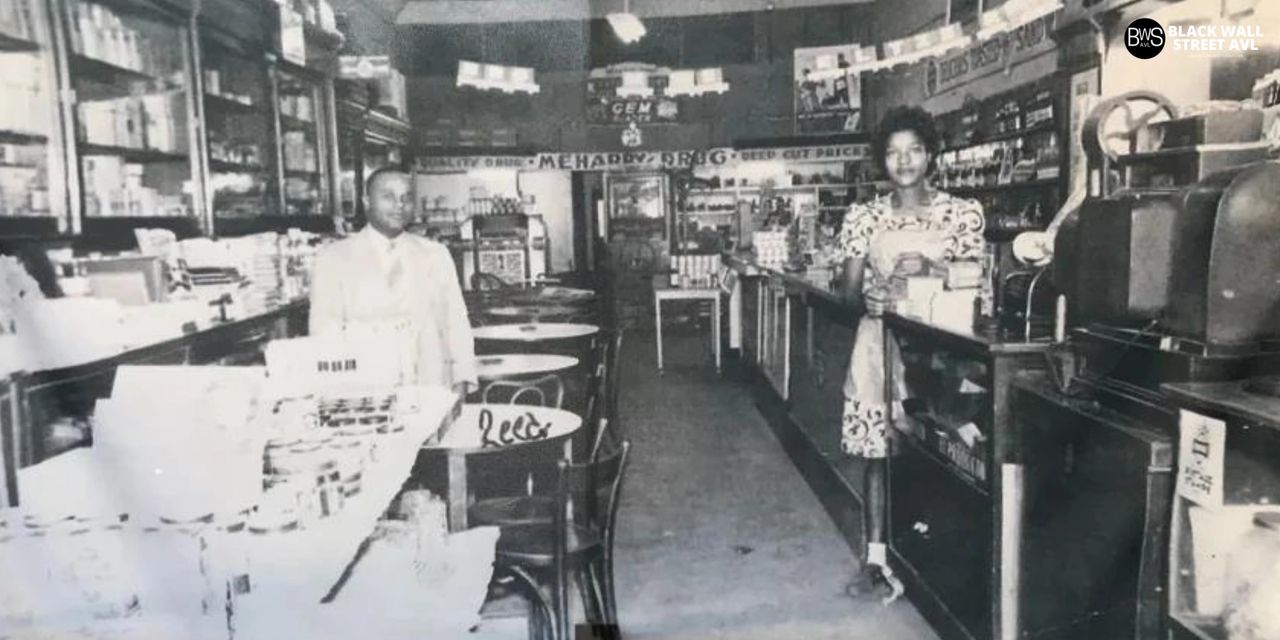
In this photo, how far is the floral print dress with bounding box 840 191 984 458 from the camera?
217 cm

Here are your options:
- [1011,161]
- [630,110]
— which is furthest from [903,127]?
[1011,161]

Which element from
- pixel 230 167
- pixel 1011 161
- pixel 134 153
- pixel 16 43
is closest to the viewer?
pixel 16 43

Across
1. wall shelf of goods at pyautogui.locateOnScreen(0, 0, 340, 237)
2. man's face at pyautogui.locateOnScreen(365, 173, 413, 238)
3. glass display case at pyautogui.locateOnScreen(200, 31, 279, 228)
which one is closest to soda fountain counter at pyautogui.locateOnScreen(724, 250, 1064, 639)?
man's face at pyautogui.locateOnScreen(365, 173, 413, 238)

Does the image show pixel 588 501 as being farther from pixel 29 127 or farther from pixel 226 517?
pixel 29 127

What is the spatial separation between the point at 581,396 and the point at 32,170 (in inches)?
58.7

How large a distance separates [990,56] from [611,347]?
1.98 meters

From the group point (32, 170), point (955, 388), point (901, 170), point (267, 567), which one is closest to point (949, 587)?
point (955, 388)

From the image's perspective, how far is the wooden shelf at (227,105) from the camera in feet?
9.25

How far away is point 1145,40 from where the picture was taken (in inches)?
63.7

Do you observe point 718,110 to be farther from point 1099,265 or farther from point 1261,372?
point 1261,372

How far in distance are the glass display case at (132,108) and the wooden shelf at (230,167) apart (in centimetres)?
6

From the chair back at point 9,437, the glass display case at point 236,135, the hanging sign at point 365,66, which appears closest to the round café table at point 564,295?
the hanging sign at point 365,66

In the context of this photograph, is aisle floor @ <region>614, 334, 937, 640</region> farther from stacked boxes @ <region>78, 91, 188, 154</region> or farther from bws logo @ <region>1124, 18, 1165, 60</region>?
stacked boxes @ <region>78, 91, 188, 154</region>

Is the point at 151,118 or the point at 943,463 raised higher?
the point at 151,118
